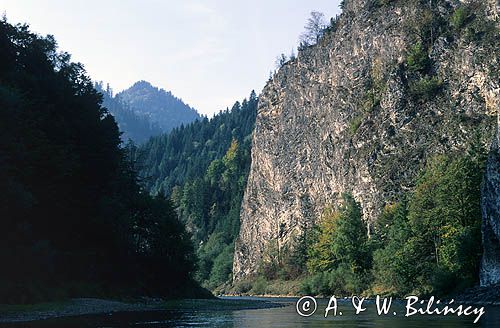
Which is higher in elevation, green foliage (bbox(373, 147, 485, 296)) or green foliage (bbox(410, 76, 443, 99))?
green foliage (bbox(410, 76, 443, 99))

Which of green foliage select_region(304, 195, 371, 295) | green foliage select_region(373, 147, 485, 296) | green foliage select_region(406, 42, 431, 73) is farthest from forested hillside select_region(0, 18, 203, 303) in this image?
green foliage select_region(406, 42, 431, 73)

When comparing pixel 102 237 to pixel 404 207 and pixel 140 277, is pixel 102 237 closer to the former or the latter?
pixel 140 277

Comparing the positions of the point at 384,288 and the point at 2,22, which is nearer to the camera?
the point at 2,22

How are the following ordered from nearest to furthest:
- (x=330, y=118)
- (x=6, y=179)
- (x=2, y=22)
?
(x=6, y=179), (x=2, y=22), (x=330, y=118)

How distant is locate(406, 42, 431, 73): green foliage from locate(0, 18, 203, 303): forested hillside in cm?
5180

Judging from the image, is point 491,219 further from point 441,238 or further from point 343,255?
point 343,255

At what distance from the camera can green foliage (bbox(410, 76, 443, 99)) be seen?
102975 mm

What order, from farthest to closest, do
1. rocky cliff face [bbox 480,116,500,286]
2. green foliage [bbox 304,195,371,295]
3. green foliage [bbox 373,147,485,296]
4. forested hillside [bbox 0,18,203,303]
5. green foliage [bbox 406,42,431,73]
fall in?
1. green foliage [bbox 406,42,431,73]
2. green foliage [bbox 304,195,371,295]
3. green foliage [bbox 373,147,485,296]
4. rocky cliff face [bbox 480,116,500,286]
5. forested hillside [bbox 0,18,203,303]

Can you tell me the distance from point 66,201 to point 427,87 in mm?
65402

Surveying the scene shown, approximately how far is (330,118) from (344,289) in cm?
4438

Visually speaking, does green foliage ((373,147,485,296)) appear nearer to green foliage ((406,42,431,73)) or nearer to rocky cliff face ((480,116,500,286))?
rocky cliff face ((480,116,500,286))

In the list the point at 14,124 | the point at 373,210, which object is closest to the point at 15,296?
the point at 14,124

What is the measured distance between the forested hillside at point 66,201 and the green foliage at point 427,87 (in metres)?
48.0

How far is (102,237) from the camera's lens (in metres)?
64.6
